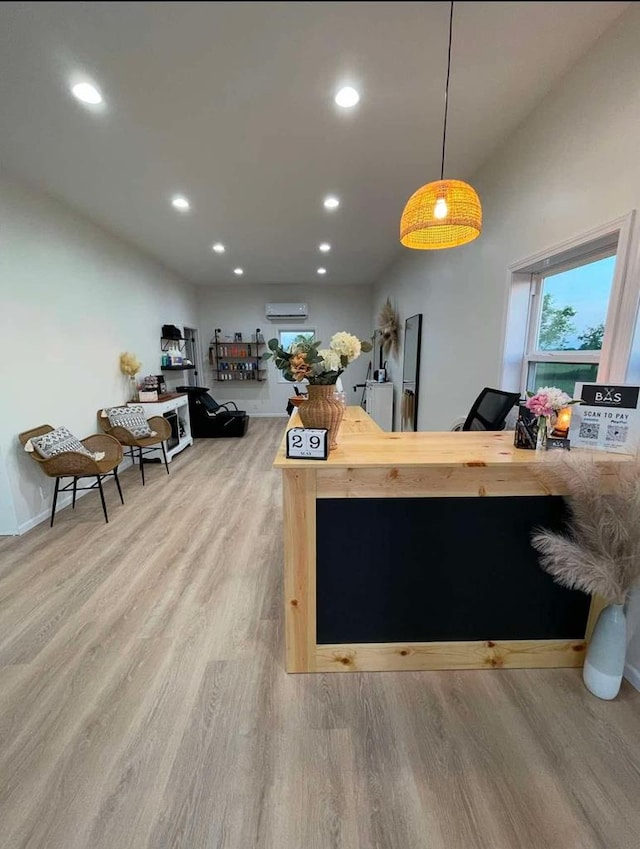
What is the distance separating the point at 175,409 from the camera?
5.09m

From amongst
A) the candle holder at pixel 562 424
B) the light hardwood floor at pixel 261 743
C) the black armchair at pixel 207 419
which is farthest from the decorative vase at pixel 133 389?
the candle holder at pixel 562 424

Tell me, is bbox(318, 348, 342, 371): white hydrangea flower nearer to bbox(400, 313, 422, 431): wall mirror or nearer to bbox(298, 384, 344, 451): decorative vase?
bbox(298, 384, 344, 451): decorative vase

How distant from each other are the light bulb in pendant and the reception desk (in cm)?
110

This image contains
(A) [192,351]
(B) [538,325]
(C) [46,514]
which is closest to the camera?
(B) [538,325]

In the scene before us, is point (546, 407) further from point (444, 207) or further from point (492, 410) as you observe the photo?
point (444, 207)

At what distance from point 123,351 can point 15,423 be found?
1.86 m

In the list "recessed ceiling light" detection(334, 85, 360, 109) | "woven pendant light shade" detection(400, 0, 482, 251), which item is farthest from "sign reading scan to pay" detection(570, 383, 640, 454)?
"recessed ceiling light" detection(334, 85, 360, 109)

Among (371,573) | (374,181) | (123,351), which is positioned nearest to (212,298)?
(123,351)

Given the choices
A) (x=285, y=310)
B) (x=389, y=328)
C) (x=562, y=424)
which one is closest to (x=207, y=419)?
(x=285, y=310)

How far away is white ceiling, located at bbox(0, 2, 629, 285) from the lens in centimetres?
110

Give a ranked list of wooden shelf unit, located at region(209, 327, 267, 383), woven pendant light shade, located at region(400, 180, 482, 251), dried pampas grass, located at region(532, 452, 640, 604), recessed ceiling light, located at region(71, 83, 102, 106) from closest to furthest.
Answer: dried pampas grass, located at region(532, 452, 640, 604) < woven pendant light shade, located at region(400, 180, 482, 251) < recessed ceiling light, located at region(71, 83, 102, 106) < wooden shelf unit, located at region(209, 327, 267, 383)

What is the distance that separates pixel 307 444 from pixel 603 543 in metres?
1.23

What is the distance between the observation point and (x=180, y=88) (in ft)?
6.16

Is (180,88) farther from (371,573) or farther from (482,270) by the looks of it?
(371,573)
